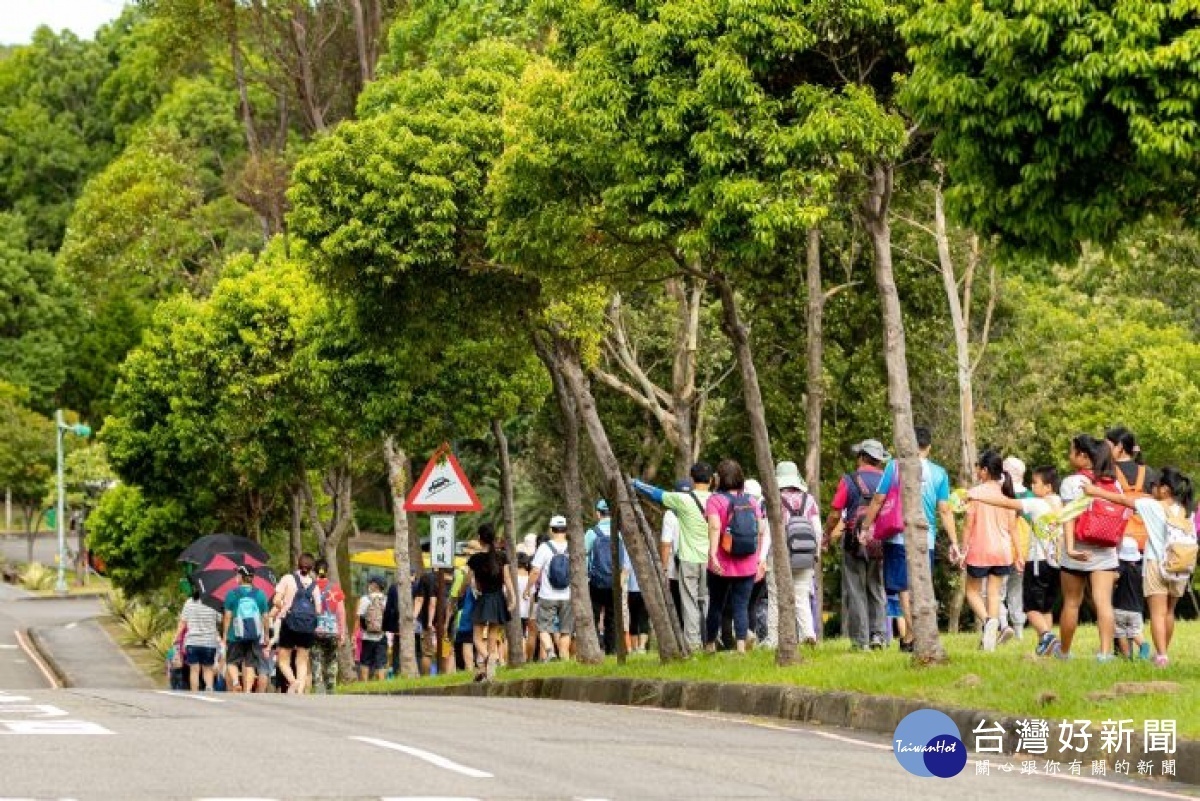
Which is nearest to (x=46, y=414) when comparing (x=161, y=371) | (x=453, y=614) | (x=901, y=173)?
(x=161, y=371)

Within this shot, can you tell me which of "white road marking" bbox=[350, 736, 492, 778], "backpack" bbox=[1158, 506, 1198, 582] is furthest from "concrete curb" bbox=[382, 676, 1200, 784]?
"white road marking" bbox=[350, 736, 492, 778]

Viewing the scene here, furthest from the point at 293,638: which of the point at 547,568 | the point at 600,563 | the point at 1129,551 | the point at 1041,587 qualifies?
the point at 1129,551

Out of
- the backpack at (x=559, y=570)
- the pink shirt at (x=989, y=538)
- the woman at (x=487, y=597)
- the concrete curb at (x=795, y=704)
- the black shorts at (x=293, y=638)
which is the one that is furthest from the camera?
the backpack at (x=559, y=570)

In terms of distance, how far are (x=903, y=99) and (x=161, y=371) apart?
27.7 meters

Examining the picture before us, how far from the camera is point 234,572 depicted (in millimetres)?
30453

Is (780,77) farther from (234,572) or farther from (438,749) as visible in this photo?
(234,572)

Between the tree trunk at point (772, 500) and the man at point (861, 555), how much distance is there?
53 cm

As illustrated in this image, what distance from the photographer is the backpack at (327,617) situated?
2822 centimetres

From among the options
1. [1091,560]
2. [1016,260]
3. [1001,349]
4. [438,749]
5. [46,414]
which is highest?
[46,414]

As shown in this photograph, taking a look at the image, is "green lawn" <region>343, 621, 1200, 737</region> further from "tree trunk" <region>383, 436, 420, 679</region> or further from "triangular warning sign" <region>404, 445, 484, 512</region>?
"tree trunk" <region>383, 436, 420, 679</region>

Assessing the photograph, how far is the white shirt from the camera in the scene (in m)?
27.3

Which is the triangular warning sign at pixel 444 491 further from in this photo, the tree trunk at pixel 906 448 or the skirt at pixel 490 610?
the tree trunk at pixel 906 448

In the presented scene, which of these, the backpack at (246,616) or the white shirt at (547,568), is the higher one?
the white shirt at (547,568)

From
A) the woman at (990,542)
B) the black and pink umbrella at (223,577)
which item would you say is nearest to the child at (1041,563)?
the woman at (990,542)
